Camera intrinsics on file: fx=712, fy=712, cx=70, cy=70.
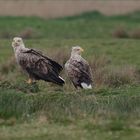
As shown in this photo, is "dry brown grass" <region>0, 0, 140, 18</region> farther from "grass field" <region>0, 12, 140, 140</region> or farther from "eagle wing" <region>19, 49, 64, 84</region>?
"eagle wing" <region>19, 49, 64, 84</region>

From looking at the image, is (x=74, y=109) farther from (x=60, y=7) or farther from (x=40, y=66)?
(x=60, y=7)

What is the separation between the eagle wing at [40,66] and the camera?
1642 centimetres

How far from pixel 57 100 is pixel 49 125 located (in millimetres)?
1926

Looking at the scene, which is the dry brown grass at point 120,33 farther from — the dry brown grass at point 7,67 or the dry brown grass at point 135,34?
the dry brown grass at point 7,67

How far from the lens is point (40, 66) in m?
16.5

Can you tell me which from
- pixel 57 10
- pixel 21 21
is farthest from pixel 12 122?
pixel 57 10

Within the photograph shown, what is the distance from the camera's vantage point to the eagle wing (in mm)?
16422

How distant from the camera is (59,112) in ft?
42.9

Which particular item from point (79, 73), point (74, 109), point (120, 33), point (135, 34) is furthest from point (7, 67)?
point (120, 33)

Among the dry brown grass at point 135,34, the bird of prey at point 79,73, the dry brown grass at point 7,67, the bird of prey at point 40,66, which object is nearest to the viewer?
the bird of prey at point 79,73

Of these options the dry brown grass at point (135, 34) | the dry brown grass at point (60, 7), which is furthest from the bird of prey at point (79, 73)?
the dry brown grass at point (60, 7)

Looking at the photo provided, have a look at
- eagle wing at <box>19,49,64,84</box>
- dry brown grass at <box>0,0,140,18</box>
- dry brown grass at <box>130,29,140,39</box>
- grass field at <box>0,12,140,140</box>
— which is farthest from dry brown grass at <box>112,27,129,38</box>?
eagle wing at <box>19,49,64,84</box>

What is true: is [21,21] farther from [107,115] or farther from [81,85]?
[107,115]

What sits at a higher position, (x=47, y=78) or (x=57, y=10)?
(x=57, y=10)
